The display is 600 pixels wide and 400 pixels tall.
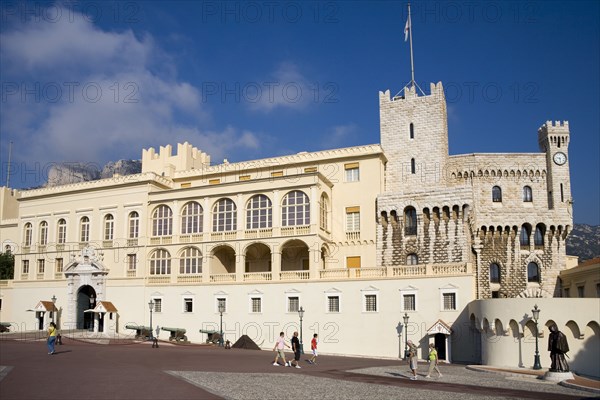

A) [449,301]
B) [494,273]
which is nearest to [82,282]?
[449,301]

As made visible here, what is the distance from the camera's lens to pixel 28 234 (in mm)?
58531

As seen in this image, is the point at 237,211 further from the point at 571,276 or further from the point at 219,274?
the point at 571,276

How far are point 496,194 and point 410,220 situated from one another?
10.5 meters

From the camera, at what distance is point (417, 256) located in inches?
1805

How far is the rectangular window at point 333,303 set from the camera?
42.9 metres

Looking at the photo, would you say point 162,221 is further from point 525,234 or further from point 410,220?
point 525,234

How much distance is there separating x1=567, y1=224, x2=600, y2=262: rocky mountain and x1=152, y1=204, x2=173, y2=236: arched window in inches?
3774

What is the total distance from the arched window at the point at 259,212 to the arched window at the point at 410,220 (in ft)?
35.1

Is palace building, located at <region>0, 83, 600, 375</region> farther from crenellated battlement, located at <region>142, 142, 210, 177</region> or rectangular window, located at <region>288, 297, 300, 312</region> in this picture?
crenellated battlement, located at <region>142, 142, 210, 177</region>

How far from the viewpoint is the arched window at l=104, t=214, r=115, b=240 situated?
178 feet

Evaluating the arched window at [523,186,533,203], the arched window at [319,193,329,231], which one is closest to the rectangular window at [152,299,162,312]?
the arched window at [319,193,329,231]

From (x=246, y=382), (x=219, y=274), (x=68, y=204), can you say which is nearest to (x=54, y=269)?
(x=68, y=204)

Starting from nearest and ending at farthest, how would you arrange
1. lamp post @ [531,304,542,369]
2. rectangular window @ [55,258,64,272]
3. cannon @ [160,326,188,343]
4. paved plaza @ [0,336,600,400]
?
1. paved plaza @ [0,336,600,400]
2. lamp post @ [531,304,542,369]
3. cannon @ [160,326,188,343]
4. rectangular window @ [55,258,64,272]

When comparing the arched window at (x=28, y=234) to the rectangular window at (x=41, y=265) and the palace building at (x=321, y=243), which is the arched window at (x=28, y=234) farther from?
the rectangular window at (x=41, y=265)
